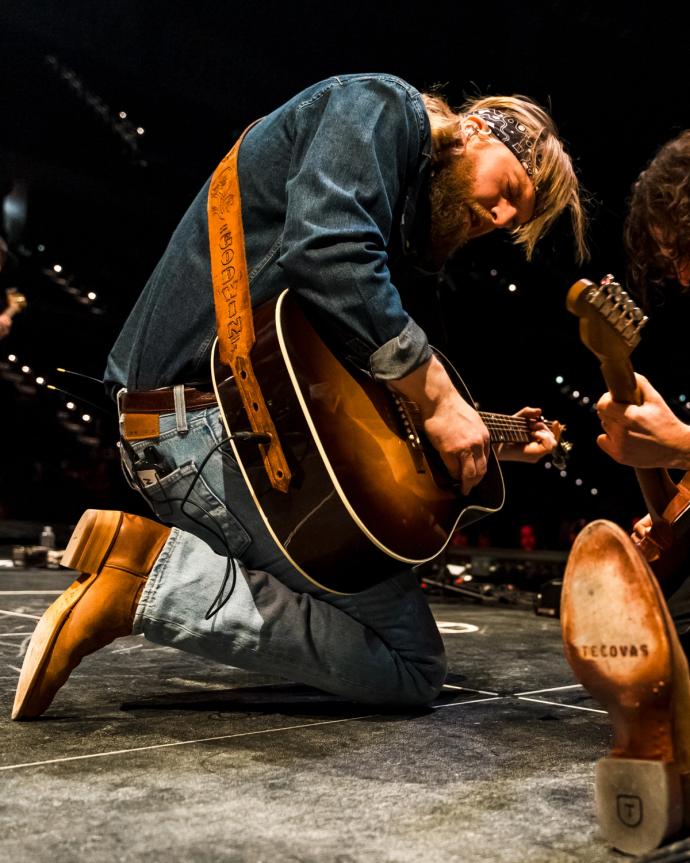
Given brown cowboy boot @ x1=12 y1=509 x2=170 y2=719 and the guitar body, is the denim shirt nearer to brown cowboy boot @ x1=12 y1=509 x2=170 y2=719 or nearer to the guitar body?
the guitar body

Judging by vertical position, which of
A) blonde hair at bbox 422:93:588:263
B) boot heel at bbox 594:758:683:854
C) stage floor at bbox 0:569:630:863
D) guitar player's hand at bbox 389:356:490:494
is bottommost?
stage floor at bbox 0:569:630:863

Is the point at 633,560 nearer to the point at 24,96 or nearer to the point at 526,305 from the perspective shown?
the point at 526,305

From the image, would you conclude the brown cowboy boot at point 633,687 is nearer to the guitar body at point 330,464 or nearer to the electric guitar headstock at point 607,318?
the electric guitar headstock at point 607,318

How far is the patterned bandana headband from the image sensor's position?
1673 mm

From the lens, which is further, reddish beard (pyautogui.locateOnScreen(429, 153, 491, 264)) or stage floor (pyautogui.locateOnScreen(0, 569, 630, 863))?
reddish beard (pyautogui.locateOnScreen(429, 153, 491, 264))

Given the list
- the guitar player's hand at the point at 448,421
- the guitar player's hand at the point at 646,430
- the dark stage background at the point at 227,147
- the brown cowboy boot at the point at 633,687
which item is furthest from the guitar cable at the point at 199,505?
the dark stage background at the point at 227,147

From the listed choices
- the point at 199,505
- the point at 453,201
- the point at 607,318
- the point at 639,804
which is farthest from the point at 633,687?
the point at 453,201

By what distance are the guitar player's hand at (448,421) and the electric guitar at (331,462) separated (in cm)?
5

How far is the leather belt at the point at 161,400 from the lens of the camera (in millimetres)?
1518

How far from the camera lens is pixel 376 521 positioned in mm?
1386

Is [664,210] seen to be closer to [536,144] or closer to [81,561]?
[536,144]

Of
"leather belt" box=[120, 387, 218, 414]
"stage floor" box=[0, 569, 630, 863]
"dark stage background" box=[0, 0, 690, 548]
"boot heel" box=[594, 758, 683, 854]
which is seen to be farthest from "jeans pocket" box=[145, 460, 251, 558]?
"dark stage background" box=[0, 0, 690, 548]

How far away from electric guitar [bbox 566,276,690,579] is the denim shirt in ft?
1.14

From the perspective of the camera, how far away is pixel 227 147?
688cm
